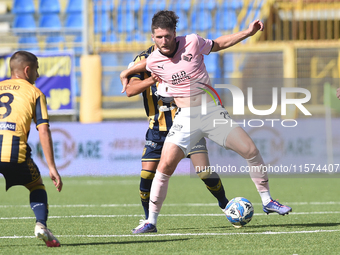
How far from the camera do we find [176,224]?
6.29m

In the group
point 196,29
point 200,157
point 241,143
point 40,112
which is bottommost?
point 200,157

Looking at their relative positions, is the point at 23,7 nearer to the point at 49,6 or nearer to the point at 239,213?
the point at 49,6

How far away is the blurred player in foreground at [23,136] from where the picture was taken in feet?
14.8

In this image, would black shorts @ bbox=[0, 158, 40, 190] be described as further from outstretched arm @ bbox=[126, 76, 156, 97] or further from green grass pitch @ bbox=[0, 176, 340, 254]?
outstretched arm @ bbox=[126, 76, 156, 97]

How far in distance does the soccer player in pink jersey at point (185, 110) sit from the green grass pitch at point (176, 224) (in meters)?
0.42

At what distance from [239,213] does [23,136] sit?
Result: 2.30 m

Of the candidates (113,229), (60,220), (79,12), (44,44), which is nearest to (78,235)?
(113,229)

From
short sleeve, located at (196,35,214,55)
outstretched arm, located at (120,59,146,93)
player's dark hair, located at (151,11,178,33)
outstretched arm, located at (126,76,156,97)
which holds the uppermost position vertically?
player's dark hair, located at (151,11,178,33)

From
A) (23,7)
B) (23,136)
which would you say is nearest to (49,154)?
(23,136)

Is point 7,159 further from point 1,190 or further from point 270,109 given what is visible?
point 270,109

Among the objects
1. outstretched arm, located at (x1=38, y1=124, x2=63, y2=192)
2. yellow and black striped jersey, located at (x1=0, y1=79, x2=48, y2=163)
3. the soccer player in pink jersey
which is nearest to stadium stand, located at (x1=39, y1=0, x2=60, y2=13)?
the soccer player in pink jersey

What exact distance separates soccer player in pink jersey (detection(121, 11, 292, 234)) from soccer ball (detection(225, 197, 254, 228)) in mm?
207

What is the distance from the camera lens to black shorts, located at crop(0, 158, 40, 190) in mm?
4520

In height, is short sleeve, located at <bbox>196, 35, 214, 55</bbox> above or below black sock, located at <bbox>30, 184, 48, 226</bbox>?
above
